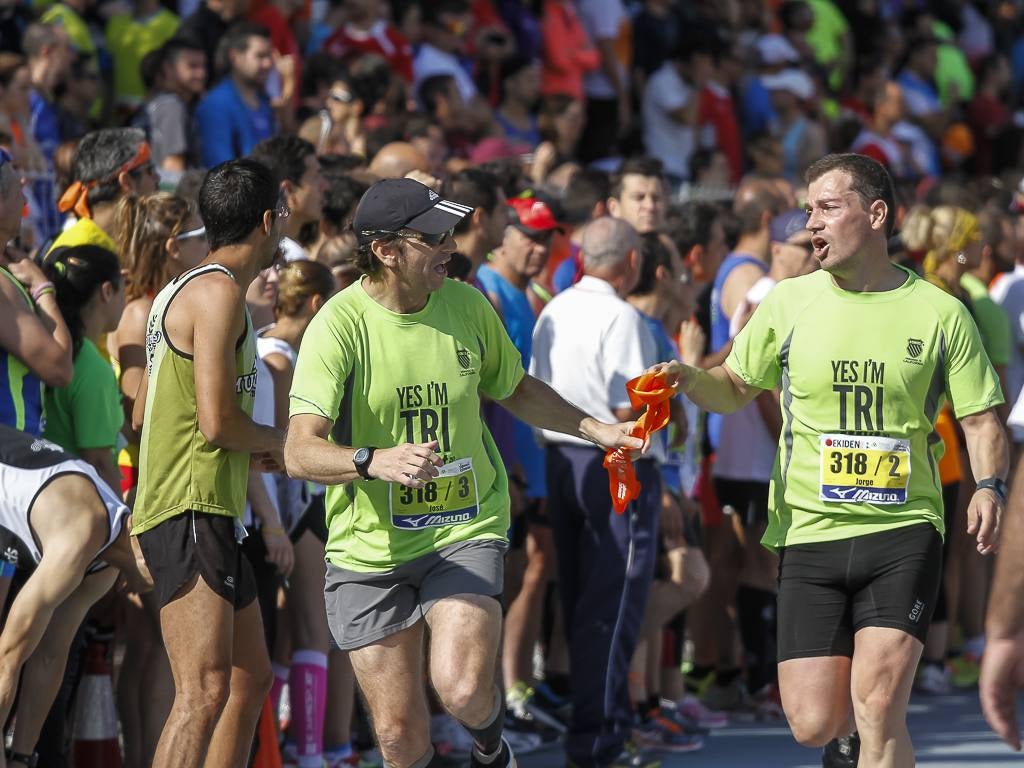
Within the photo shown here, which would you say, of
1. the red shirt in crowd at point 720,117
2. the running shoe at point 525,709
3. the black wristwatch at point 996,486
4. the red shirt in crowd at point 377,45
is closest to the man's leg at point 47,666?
the running shoe at point 525,709

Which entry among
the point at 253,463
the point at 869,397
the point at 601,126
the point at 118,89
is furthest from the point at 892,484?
the point at 601,126

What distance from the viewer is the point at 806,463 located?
5.04 metres

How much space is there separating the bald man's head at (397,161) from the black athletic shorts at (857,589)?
347cm

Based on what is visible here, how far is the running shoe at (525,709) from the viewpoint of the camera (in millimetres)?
7516

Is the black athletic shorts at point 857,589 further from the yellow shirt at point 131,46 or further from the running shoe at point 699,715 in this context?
the yellow shirt at point 131,46

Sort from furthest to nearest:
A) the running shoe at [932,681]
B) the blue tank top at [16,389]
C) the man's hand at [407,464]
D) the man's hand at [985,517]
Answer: the running shoe at [932,681]
the blue tank top at [16,389]
the man's hand at [985,517]
the man's hand at [407,464]

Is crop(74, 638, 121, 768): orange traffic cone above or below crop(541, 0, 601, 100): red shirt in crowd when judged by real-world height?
below

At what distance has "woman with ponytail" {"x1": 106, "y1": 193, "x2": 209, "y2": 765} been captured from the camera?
233 inches

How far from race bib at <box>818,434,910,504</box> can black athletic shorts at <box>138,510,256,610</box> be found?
1.78 m

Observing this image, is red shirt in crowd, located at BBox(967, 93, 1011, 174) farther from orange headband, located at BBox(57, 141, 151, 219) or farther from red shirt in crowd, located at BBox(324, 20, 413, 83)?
orange headband, located at BBox(57, 141, 151, 219)

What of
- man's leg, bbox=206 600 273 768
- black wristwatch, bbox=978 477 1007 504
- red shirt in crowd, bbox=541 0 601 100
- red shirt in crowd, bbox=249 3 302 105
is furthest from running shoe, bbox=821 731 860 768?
red shirt in crowd, bbox=541 0 601 100

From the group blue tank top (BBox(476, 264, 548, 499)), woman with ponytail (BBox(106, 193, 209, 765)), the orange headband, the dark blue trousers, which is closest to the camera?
woman with ponytail (BBox(106, 193, 209, 765))

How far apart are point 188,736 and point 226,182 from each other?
162 centimetres

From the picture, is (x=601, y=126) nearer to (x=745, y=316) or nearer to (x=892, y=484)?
(x=745, y=316)
